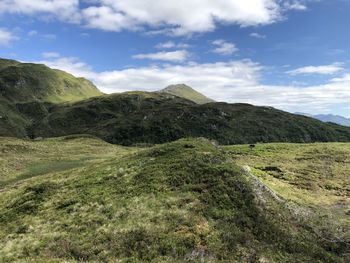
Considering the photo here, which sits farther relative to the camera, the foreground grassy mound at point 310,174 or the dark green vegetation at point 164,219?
the foreground grassy mound at point 310,174

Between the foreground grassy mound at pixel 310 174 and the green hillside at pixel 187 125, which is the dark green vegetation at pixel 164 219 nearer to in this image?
the foreground grassy mound at pixel 310 174

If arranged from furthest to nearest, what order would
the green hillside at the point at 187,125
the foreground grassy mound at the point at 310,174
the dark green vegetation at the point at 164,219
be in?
the green hillside at the point at 187,125
the foreground grassy mound at the point at 310,174
the dark green vegetation at the point at 164,219

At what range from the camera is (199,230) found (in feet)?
89.0

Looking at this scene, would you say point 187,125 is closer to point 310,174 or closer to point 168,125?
point 168,125

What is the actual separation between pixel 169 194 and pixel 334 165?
47323mm

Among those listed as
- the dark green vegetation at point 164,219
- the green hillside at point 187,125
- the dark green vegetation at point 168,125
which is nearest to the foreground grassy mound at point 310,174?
the dark green vegetation at point 164,219

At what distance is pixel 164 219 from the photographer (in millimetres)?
28906

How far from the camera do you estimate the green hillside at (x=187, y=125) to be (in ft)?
501

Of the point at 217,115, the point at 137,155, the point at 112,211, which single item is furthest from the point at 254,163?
the point at 217,115

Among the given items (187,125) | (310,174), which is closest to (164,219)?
(310,174)

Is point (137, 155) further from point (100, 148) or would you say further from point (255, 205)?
point (100, 148)

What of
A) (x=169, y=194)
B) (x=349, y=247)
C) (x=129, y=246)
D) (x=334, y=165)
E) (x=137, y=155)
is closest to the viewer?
(x=129, y=246)

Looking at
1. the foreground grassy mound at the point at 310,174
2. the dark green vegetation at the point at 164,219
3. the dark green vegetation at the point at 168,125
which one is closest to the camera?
the dark green vegetation at the point at 164,219

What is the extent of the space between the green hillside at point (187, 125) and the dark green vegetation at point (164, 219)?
344ft
